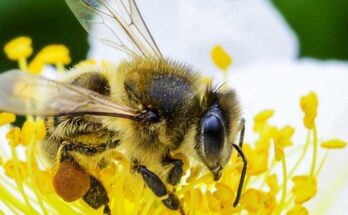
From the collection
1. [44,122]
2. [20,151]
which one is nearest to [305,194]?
[44,122]

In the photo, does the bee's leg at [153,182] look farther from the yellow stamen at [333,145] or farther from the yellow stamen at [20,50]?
the yellow stamen at [20,50]

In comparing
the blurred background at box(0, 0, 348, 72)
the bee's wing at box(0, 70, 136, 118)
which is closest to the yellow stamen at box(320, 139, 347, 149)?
the bee's wing at box(0, 70, 136, 118)

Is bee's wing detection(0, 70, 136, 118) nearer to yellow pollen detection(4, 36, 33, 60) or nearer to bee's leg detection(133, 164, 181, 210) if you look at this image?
bee's leg detection(133, 164, 181, 210)

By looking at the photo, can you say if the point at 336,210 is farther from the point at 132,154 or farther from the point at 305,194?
the point at 132,154

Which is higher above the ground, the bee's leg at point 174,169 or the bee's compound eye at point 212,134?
the bee's compound eye at point 212,134

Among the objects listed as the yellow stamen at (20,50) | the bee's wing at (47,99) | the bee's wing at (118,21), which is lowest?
the bee's wing at (47,99)

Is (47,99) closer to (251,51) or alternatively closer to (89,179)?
(89,179)

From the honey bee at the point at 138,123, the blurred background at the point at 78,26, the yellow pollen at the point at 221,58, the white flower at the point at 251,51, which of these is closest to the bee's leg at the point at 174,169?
the honey bee at the point at 138,123
